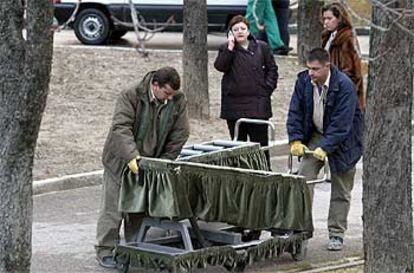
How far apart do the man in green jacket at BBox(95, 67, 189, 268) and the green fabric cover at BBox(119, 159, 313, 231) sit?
0.25 metres

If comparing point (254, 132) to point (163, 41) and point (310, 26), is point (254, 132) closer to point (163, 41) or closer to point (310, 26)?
point (310, 26)

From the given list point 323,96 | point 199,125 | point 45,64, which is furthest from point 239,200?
point 199,125

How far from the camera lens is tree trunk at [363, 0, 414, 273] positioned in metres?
7.02

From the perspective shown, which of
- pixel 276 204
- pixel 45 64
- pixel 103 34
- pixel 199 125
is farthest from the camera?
pixel 103 34

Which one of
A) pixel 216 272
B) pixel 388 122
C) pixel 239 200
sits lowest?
pixel 216 272

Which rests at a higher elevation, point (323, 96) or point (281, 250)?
point (323, 96)

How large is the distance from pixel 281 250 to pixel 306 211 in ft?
1.09

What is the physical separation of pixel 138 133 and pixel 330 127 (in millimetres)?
1442

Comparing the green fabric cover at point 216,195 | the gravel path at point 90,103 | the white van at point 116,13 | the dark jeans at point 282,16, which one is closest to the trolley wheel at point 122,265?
the green fabric cover at point 216,195

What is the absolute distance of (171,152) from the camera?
8461 mm

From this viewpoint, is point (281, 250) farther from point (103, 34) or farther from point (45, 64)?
point (103, 34)

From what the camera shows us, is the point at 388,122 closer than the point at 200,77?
Yes

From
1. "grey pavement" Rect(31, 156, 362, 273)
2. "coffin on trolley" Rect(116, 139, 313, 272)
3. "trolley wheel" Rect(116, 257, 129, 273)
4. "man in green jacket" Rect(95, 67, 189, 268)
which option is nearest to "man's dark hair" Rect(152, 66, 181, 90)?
"man in green jacket" Rect(95, 67, 189, 268)

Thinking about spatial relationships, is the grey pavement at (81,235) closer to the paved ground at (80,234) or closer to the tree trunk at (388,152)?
the paved ground at (80,234)
